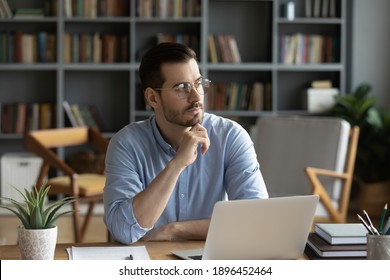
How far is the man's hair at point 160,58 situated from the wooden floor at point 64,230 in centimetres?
267

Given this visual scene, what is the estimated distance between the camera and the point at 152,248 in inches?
74.0

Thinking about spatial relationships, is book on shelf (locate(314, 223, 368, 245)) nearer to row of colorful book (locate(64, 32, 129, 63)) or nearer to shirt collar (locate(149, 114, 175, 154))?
shirt collar (locate(149, 114, 175, 154))

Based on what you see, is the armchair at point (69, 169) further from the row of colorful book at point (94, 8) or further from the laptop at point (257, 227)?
the laptop at point (257, 227)

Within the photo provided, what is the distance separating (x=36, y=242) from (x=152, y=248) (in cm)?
34

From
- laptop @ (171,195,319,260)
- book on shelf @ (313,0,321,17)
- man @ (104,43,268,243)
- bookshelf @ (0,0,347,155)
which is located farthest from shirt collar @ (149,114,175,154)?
book on shelf @ (313,0,321,17)

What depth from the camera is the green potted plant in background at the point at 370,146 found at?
18.9ft

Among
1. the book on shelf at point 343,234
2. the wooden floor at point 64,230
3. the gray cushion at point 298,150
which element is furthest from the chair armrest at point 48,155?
the book on shelf at point 343,234

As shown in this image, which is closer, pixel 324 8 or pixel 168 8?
pixel 168 8

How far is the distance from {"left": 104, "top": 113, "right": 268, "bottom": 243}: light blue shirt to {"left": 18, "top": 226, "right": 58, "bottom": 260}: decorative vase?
57 cm

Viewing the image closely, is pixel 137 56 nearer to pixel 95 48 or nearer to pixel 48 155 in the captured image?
pixel 95 48

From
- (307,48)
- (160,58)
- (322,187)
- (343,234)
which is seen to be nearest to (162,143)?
(160,58)

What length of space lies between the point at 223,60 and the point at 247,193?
3.90 metres

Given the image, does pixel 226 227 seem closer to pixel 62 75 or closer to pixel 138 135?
pixel 138 135

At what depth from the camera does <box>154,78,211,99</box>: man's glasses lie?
2.14m
